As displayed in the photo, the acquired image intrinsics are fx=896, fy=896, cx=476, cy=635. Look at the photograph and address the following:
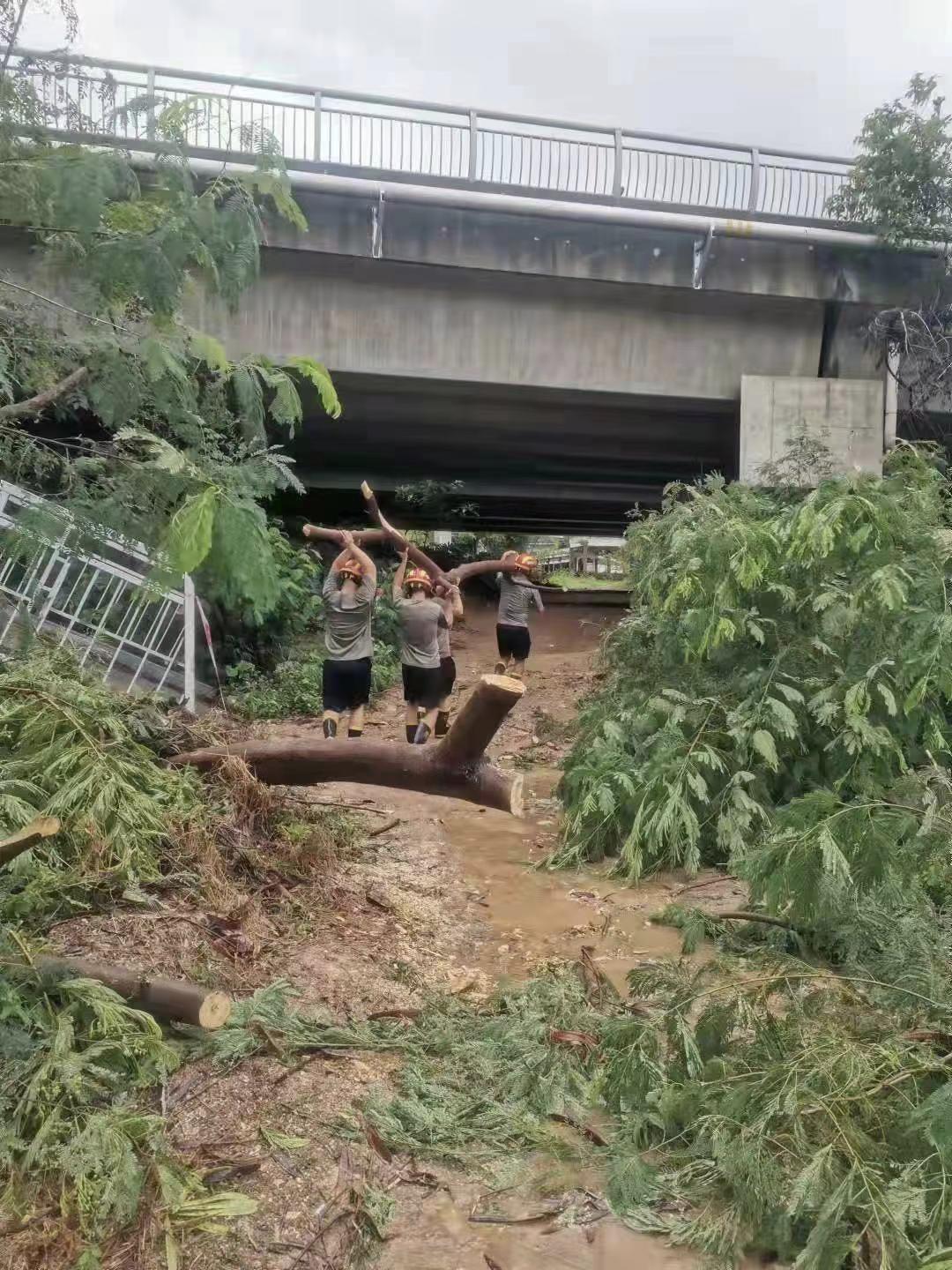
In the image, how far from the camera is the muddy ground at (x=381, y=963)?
8.42ft

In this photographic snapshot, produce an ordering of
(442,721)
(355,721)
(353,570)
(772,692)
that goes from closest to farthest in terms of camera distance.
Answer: (772,692)
(353,570)
(355,721)
(442,721)

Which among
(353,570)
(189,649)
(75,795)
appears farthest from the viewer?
(189,649)

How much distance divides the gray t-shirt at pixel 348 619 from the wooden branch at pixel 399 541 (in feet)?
1.54

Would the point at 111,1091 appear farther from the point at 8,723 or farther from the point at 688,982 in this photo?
the point at 8,723

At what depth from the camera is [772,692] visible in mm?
6082

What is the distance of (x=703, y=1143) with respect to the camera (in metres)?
2.83

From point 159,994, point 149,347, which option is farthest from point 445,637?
point 149,347

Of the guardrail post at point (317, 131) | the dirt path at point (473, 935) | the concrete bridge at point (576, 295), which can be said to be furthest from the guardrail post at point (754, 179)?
the dirt path at point (473, 935)

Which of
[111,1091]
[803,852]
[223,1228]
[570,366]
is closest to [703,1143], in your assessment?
[803,852]

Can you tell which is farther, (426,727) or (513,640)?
(513,640)

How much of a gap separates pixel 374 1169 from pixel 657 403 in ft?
38.5

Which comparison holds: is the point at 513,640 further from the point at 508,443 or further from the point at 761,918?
the point at 761,918

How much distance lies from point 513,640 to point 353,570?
4.10m

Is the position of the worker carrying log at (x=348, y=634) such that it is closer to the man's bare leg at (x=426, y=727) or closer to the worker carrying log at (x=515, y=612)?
the man's bare leg at (x=426, y=727)
